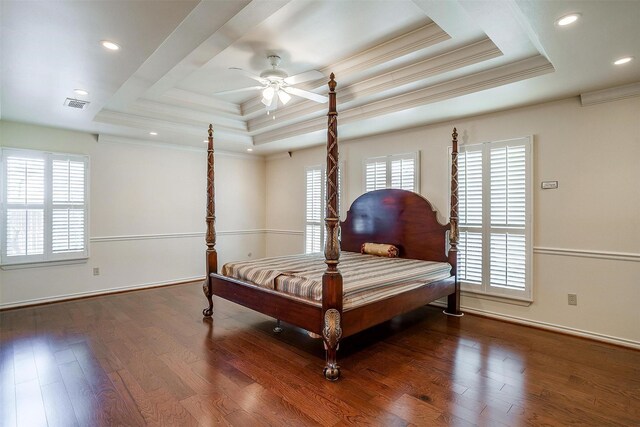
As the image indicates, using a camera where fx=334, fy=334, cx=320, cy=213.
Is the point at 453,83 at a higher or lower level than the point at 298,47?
lower

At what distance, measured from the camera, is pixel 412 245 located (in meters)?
4.50

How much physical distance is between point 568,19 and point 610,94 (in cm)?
171

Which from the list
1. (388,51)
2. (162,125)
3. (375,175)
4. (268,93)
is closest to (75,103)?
(162,125)

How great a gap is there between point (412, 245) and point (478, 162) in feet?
4.36

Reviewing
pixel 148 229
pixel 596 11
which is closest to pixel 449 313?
pixel 596 11

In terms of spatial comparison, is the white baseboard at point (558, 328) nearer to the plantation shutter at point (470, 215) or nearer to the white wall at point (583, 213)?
the white wall at point (583, 213)

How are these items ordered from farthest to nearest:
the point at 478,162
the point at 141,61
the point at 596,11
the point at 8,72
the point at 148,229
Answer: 1. the point at 148,229
2. the point at 478,162
3. the point at 8,72
4. the point at 141,61
5. the point at 596,11

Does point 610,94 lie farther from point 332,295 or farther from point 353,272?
point 332,295

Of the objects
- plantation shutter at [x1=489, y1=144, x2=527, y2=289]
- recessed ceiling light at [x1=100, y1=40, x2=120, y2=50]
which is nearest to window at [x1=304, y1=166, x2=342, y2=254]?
plantation shutter at [x1=489, y1=144, x2=527, y2=289]

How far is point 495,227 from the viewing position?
395 centimetres

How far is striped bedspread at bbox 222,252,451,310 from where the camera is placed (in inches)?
113

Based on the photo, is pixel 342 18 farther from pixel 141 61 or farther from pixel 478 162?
pixel 478 162

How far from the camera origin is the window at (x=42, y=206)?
14.3 ft

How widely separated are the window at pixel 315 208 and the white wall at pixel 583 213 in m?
2.57
